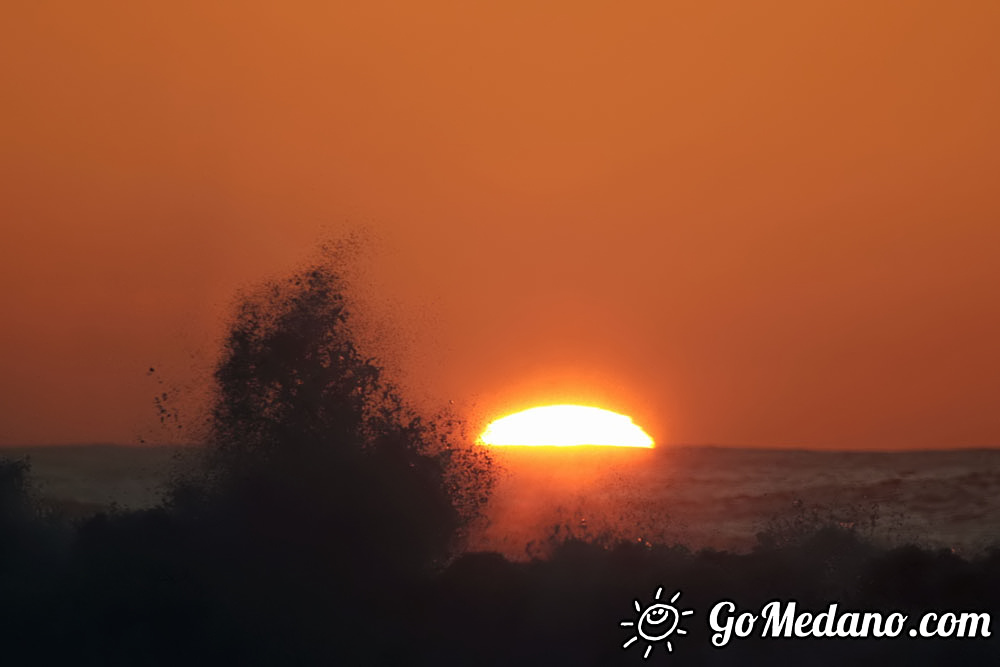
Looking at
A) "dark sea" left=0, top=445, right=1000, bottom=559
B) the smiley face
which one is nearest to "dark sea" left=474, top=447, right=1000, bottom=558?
"dark sea" left=0, top=445, right=1000, bottom=559

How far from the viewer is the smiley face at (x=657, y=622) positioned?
760 inches

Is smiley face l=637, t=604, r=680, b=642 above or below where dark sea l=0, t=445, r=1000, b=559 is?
below

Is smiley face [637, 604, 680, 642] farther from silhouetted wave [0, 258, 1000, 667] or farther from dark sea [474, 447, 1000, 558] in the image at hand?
dark sea [474, 447, 1000, 558]

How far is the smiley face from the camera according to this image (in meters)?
19.3

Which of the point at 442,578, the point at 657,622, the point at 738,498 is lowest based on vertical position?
the point at 657,622

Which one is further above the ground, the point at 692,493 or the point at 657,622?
the point at 692,493

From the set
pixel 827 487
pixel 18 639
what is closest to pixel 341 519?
pixel 18 639

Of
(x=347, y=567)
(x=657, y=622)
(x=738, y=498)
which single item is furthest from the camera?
(x=738, y=498)

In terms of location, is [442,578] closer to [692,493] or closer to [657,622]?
[657,622]

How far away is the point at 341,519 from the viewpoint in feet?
71.3

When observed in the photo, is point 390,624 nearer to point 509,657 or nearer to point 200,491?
point 509,657

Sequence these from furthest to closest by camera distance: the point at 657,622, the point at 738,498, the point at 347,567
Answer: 1. the point at 738,498
2. the point at 347,567
3. the point at 657,622

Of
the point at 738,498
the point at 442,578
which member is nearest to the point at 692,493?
the point at 738,498

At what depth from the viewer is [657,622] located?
1953cm
